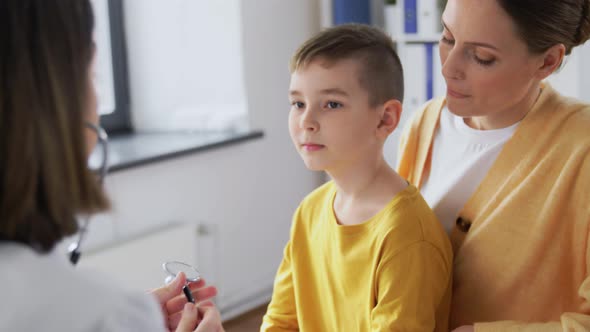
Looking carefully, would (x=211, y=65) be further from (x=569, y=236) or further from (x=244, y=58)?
(x=569, y=236)

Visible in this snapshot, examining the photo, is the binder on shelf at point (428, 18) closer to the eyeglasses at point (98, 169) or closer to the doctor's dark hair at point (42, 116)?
the eyeglasses at point (98, 169)

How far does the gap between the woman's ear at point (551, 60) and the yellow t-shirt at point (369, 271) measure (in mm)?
316

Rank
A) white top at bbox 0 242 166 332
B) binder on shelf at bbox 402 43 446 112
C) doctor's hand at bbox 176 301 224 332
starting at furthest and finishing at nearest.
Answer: binder on shelf at bbox 402 43 446 112
doctor's hand at bbox 176 301 224 332
white top at bbox 0 242 166 332

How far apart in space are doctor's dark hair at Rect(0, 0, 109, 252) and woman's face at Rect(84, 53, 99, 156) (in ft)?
0.04

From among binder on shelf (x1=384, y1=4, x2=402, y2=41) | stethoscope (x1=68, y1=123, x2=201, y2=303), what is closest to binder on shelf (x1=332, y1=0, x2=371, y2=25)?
binder on shelf (x1=384, y1=4, x2=402, y2=41)

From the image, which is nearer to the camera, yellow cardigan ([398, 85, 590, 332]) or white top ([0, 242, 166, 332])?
white top ([0, 242, 166, 332])

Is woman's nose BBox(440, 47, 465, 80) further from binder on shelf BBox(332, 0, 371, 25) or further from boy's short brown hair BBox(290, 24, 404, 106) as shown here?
binder on shelf BBox(332, 0, 371, 25)

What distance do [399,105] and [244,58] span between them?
180 cm

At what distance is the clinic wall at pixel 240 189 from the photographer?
2848 mm

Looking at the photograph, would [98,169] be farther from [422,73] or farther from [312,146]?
[422,73]

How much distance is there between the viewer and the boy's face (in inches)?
55.6

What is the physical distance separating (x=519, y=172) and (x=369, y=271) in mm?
310

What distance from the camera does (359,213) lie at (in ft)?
4.67

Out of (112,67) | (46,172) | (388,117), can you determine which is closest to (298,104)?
(388,117)
